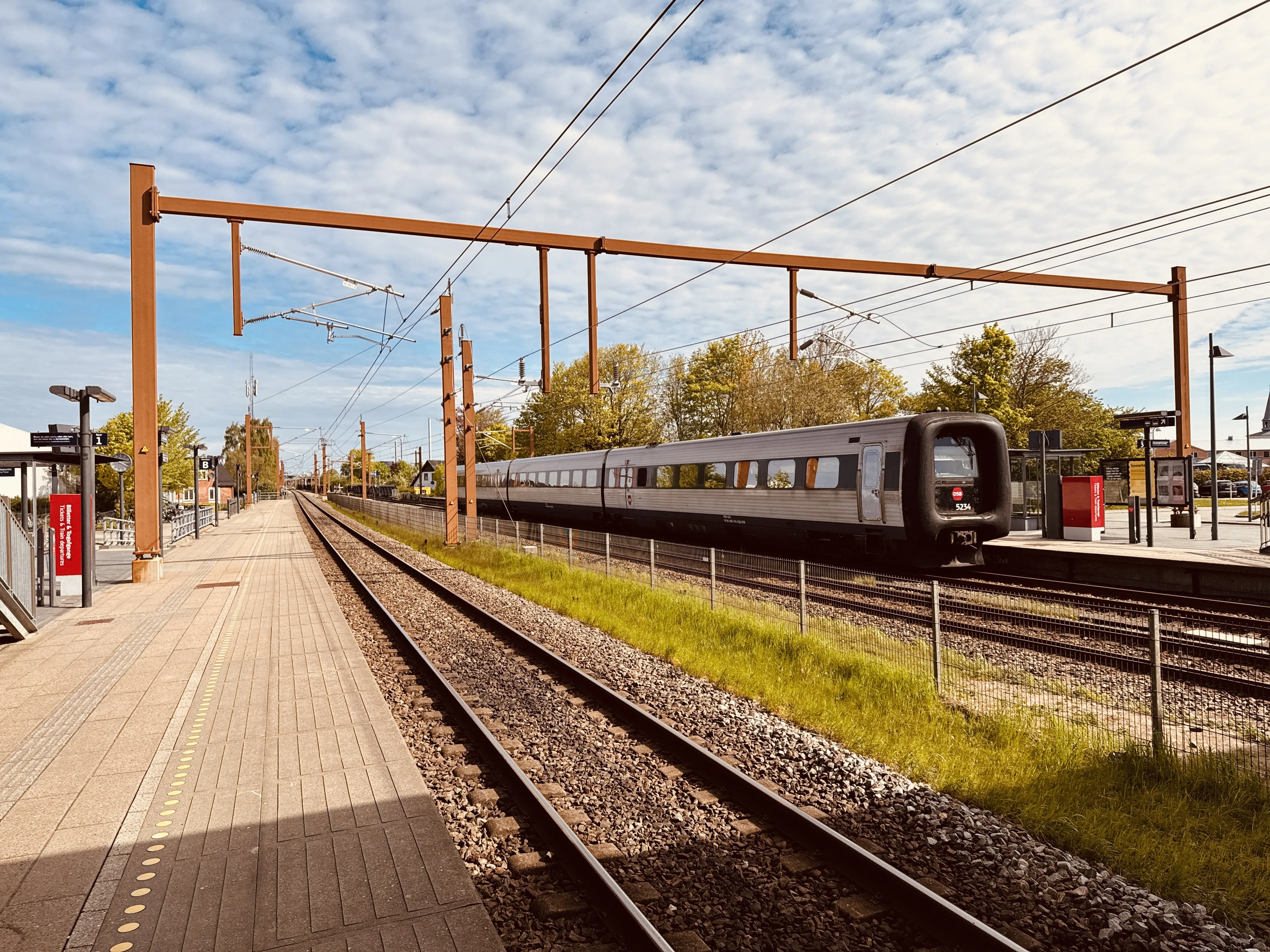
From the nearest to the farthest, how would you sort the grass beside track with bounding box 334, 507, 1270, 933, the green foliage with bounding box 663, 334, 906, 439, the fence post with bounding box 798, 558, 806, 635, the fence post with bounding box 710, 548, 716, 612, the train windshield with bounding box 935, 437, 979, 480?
the grass beside track with bounding box 334, 507, 1270, 933 → the fence post with bounding box 798, 558, 806, 635 → the fence post with bounding box 710, 548, 716, 612 → the train windshield with bounding box 935, 437, 979, 480 → the green foliage with bounding box 663, 334, 906, 439

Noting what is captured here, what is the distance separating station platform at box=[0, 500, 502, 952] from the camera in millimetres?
3658

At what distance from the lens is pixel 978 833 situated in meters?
4.59

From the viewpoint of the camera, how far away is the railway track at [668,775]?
3600mm

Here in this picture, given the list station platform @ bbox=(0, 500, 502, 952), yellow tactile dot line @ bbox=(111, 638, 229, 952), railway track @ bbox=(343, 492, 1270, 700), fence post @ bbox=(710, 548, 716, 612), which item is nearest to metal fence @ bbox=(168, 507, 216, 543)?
station platform @ bbox=(0, 500, 502, 952)

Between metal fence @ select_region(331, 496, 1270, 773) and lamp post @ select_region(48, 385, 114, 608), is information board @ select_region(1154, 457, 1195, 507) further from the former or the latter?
lamp post @ select_region(48, 385, 114, 608)

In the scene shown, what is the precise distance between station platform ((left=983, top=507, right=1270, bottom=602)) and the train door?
184 inches

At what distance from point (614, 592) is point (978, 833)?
9.73 m

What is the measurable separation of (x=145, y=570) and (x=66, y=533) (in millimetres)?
3022

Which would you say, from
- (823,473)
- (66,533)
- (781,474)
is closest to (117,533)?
(66,533)

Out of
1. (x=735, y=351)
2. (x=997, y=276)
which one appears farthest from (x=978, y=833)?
(x=735, y=351)

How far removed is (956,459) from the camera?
14.1m

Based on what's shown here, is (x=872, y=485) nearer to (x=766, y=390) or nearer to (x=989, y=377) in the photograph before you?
(x=766, y=390)

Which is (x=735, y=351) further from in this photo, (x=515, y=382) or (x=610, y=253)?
(x=610, y=253)

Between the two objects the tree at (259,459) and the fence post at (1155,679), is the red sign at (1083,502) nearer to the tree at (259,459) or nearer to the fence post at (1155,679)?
the fence post at (1155,679)
